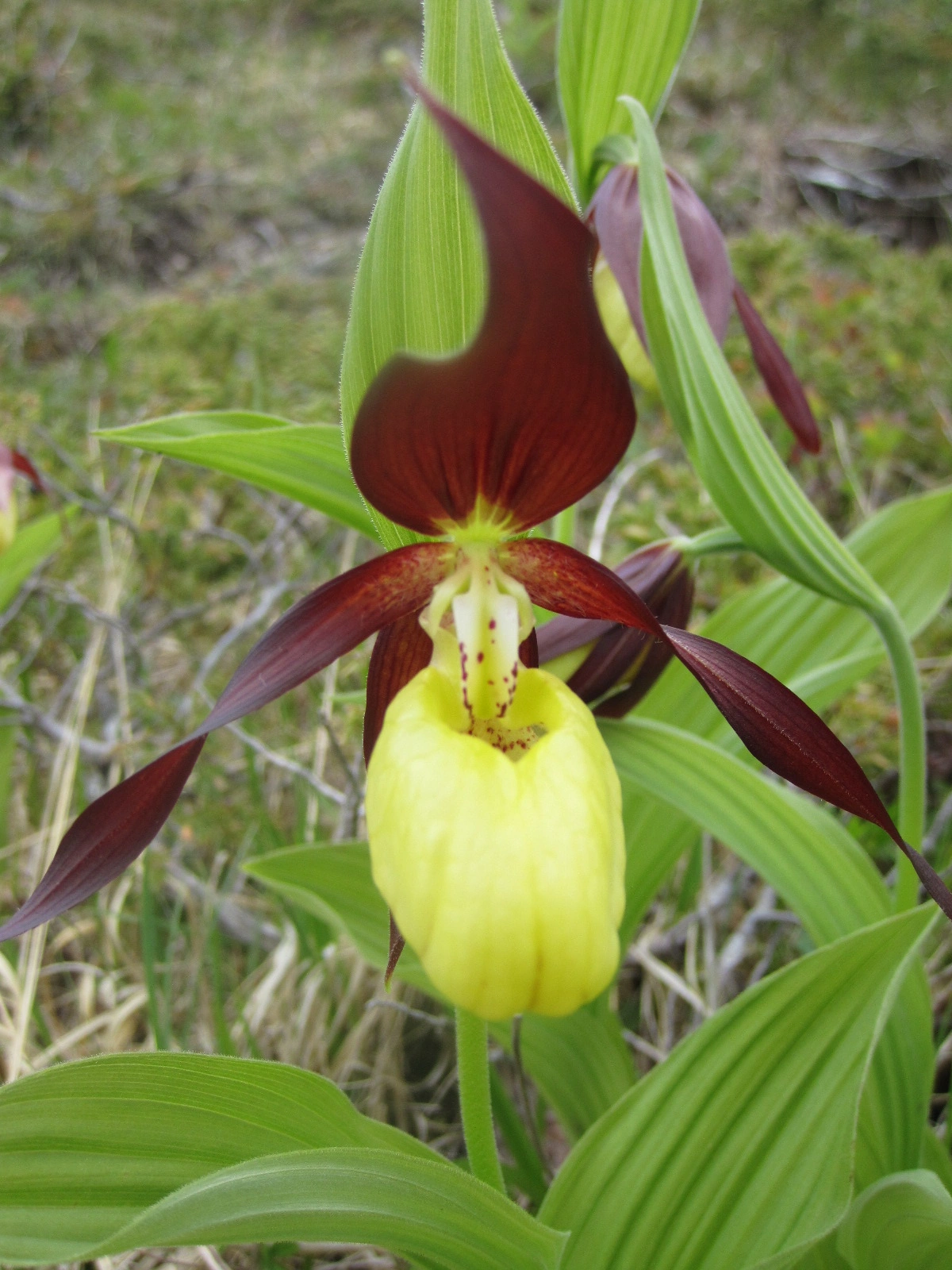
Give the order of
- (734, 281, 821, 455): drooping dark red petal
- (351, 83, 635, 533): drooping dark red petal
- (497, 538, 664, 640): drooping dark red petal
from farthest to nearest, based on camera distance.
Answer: (734, 281, 821, 455): drooping dark red petal
(497, 538, 664, 640): drooping dark red petal
(351, 83, 635, 533): drooping dark red petal

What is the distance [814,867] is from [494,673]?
1.61 ft

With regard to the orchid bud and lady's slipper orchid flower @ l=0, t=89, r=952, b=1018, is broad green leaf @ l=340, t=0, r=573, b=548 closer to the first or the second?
lady's slipper orchid flower @ l=0, t=89, r=952, b=1018

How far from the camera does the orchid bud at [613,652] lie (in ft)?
3.59

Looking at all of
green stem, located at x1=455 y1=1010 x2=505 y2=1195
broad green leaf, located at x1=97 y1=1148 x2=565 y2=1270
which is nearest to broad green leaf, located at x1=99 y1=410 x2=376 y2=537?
green stem, located at x1=455 y1=1010 x2=505 y2=1195

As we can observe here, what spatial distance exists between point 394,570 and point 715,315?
64 cm

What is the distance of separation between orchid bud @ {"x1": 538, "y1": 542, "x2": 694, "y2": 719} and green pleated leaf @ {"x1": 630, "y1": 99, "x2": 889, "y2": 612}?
173mm

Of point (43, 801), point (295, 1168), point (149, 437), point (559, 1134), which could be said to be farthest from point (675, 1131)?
point (43, 801)

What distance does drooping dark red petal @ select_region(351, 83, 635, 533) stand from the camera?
58 centimetres

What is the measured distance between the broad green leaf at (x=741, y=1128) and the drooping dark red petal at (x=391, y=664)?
451 millimetres

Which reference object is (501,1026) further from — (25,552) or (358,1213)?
(25,552)

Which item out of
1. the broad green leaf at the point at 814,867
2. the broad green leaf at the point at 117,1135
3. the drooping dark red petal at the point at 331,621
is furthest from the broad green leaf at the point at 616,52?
the broad green leaf at the point at 117,1135

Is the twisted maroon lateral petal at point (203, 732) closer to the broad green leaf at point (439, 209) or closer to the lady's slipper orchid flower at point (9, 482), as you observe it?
the broad green leaf at point (439, 209)

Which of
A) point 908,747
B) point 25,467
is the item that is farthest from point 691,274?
point 25,467

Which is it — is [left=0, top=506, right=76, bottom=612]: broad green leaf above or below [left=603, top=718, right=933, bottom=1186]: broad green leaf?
above
